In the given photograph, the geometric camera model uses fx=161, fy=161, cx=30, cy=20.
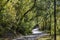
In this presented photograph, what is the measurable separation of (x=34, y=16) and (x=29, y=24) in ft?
1.03

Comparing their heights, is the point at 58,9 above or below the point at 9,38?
above

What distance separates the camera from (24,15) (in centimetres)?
371

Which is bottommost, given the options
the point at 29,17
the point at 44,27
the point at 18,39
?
the point at 18,39

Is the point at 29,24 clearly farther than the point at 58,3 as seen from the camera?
Yes

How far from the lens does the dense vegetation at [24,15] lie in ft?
11.2

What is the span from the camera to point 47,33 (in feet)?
11.1

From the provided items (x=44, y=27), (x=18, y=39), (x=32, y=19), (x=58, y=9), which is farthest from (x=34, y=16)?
(x=58, y=9)

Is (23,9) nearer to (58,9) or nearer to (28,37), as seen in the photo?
(28,37)

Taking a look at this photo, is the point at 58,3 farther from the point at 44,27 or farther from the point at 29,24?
the point at 29,24

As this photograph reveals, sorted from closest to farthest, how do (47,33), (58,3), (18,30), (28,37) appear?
(58,3), (47,33), (28,37), (18,30)

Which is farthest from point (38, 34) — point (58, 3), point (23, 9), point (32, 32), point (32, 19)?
point (58, 3)

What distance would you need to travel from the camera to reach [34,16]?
3729mm

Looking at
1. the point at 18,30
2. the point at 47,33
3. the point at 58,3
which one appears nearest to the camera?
the point at 58,3

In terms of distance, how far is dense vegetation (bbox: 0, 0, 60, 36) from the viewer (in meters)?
3.42
